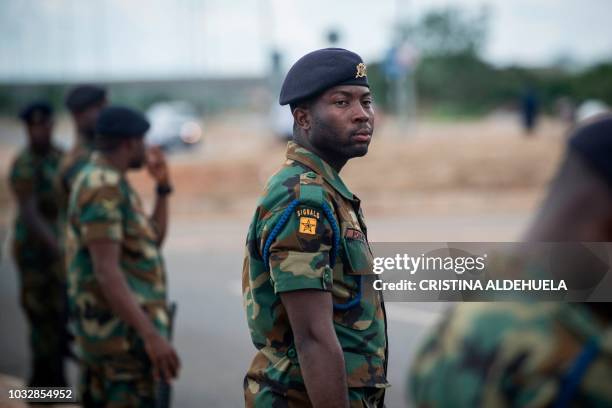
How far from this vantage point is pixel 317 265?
2.65 metres

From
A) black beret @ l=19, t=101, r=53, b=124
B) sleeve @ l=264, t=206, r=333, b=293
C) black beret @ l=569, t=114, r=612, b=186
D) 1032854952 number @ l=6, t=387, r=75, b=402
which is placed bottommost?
1032854952 number @ l=6, t=387, r=75, b=402

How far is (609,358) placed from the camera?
149 centimetres

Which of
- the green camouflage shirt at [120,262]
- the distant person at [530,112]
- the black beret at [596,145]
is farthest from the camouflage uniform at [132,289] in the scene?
the distant person at [530,112]

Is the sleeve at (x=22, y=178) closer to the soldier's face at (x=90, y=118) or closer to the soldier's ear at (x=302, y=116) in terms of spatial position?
the soldier's face at (x=90, y=118)

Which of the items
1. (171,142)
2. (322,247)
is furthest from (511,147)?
(322,247)

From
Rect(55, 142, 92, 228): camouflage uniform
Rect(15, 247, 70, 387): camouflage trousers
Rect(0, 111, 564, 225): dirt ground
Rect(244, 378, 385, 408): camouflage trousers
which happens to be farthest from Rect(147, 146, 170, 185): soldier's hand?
Rect(0, 111, 564, 225): dirt ground

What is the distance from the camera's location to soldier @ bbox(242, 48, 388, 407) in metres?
2.63

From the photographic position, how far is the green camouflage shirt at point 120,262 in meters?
4.47

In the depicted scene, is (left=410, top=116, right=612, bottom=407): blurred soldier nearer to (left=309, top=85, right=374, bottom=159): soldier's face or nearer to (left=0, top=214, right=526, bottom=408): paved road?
(left=309, top=85, right=374, bottom=159): soldier's face

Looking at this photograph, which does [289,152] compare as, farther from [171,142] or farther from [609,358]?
[171,142]

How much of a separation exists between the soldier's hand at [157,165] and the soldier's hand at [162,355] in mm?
1027

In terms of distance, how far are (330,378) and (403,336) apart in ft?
17.7

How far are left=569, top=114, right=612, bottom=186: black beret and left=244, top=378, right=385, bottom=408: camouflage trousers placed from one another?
4.55ft

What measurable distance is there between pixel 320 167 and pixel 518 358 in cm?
143
